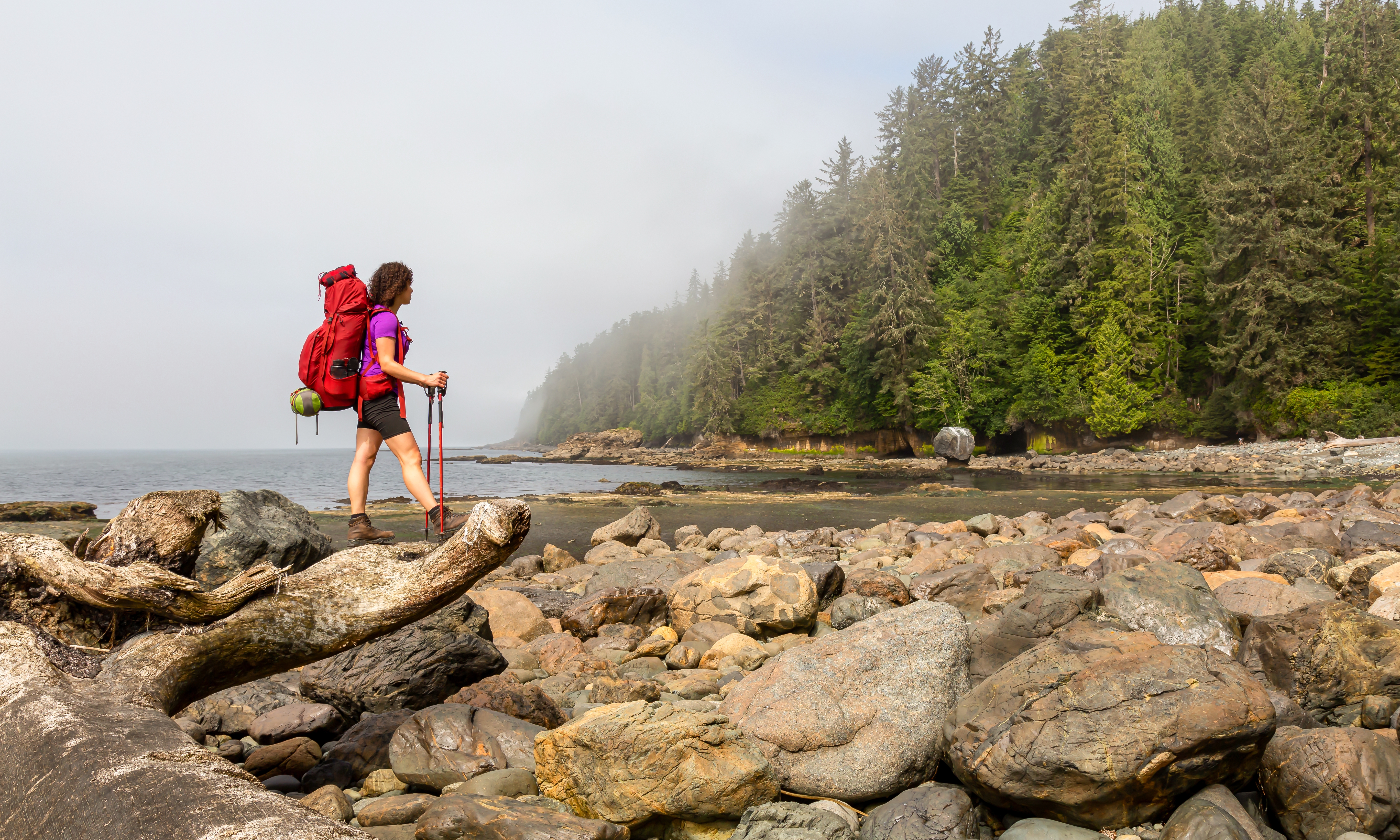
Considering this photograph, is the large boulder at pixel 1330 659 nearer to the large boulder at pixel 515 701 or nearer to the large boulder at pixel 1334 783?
the large boulder at pixel 1334 783

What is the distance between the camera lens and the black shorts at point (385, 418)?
4.26m

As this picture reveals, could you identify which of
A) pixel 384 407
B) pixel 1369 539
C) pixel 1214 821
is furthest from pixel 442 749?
pixel 1369 539

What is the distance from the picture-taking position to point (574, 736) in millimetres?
3383

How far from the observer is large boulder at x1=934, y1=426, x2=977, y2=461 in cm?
4684

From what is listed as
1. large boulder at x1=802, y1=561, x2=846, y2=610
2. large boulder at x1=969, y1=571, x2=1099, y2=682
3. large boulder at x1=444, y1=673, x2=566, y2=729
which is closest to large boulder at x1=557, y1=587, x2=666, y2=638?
large boulder at x1=802, y1=561, x2=846, y2=610

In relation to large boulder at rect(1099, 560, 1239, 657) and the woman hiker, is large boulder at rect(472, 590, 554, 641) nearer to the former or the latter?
the woman hiker

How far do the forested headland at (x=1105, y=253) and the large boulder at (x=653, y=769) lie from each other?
140ft

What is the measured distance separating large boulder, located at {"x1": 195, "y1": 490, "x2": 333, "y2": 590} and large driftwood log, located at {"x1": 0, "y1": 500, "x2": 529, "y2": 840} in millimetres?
764

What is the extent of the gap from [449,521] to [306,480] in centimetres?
5958

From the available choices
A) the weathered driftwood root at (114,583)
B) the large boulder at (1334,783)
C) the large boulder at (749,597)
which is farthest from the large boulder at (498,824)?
the large boulder at (749,597)

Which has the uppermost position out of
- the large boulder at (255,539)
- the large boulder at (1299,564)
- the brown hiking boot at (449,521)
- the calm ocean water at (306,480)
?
the brown hiking boot at (449,521)

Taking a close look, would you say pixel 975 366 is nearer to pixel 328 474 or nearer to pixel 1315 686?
pixel 1315 686

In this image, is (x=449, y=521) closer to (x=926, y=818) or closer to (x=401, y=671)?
(x=401, y=671)

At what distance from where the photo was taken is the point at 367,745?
12.8ft
